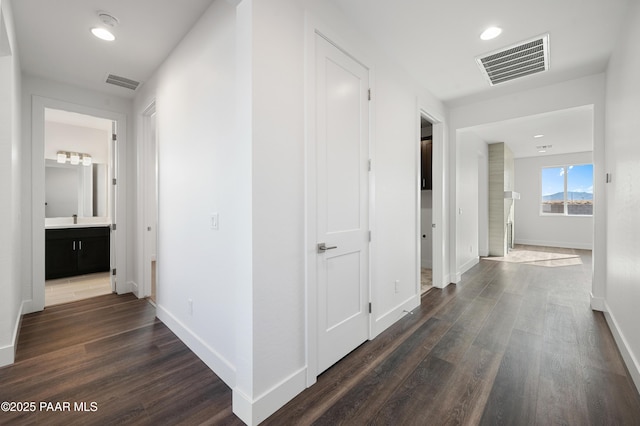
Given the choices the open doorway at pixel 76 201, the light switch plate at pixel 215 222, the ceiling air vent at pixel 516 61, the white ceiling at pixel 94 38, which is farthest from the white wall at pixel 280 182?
the open doorway at pixel 76 201

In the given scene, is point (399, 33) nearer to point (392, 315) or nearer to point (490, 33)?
point (490, 33)

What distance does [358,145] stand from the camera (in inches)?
89.1

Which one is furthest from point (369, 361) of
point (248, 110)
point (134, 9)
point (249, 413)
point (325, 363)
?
point (134, 9)

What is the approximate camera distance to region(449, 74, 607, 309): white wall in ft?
9.89

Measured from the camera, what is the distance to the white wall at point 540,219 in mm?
7492

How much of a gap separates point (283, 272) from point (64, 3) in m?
2.63

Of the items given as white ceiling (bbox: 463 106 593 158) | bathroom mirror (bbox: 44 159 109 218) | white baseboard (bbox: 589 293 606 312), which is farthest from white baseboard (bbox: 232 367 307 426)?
bathroom mirror (bbox: 44 159 109 218)

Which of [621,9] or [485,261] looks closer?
[621,9]

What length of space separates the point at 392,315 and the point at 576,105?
130 inches

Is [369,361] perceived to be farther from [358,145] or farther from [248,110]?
[248,110]

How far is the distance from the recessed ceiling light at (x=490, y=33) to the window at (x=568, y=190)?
7.57 metres

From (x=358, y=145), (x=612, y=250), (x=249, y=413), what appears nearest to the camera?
(x=249, y=413)

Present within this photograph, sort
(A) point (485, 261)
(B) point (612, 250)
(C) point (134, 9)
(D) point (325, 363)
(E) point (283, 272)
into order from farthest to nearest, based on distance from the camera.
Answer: (A) point (485, 261) → (B) point (612, 250) → (C) point (134, 9) → (D) point (325, 363) → (E) point (283, 272)

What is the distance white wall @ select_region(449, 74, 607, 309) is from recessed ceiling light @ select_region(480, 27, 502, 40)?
148 cm
